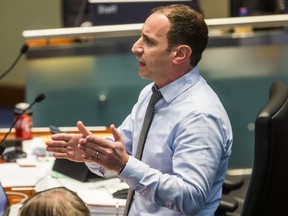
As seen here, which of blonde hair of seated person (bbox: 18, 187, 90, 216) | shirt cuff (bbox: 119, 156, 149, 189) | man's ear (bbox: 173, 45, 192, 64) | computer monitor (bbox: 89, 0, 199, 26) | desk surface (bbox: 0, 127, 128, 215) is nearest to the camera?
blonde hair of seated person (bbox: 18, 187, 90, 216)

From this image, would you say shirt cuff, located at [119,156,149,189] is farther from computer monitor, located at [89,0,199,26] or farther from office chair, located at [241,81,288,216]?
computer monitor, located at [89,0,199,26]

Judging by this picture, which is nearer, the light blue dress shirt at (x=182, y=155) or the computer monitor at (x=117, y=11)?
the light blue dress shirt at (x=182, y=155)

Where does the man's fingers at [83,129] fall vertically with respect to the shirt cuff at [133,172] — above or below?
above

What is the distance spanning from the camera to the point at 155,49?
2305 mm

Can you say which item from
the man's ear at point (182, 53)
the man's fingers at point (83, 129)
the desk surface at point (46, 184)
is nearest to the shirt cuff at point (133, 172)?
the man's fingers at point (83, 129)

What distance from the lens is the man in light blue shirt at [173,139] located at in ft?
6.95

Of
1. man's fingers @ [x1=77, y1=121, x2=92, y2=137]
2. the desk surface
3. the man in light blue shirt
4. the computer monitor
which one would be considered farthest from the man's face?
the computer monitor

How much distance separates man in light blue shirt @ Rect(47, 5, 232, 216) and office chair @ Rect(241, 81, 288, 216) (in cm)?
14

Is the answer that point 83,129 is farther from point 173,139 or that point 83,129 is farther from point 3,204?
point 3,204

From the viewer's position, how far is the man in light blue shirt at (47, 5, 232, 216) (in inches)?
83.4

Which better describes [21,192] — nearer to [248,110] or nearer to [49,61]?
[49,61]

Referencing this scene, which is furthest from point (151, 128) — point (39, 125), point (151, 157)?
point (39, 125)

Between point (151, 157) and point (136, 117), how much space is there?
0.24 meters

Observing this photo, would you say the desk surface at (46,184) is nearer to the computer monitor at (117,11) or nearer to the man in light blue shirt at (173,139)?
the man in light blue shirt at (173,139)
